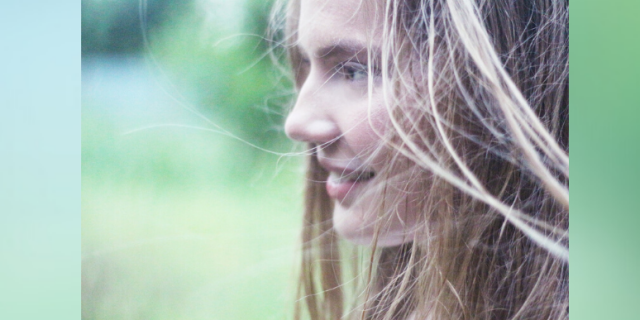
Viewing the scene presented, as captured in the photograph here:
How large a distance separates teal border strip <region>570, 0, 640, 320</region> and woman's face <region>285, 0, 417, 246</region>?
0.51m

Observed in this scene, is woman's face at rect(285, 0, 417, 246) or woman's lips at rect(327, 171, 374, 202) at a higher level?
woman's face at rect(285, 0, 417, 246)

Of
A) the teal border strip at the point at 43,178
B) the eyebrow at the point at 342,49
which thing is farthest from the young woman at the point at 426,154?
the teal border strip at the point at 43,178

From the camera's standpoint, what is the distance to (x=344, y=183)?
1209 mm

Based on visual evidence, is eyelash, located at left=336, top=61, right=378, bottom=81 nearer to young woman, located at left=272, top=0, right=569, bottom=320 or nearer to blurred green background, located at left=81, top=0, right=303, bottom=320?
young woman, located at left=272, top=0, right=569, bottom=320

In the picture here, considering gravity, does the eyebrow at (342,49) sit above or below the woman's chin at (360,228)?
above

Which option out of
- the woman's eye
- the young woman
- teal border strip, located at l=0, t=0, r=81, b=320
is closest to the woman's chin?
the young woman

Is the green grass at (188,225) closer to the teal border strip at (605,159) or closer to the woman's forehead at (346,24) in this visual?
the woman's forehead at (346,24)

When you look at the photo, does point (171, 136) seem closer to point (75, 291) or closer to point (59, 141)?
point (59, 141)

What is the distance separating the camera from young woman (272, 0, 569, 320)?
3.95ft

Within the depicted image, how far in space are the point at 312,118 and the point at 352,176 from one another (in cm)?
17

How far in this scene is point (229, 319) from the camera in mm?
1247

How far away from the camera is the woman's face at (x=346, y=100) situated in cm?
120

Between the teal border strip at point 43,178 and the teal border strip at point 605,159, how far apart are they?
1270 millimetres

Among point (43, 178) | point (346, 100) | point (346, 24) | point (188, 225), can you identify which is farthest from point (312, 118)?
point (43, 178)
